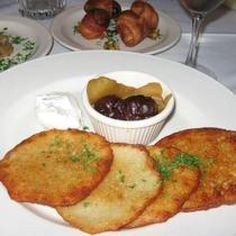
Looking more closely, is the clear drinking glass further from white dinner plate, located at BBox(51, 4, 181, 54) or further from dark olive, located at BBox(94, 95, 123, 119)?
dark olive, located at BBox(94, 95, 123, 119)

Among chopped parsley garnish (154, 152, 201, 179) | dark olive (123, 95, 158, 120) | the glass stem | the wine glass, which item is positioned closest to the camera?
chopped parsley garnish (154, 152, 201, 179)

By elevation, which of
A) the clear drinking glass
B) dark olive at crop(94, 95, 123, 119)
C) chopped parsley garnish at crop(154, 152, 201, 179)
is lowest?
the clear drinking glass

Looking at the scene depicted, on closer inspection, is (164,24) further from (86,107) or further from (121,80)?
(86,107)

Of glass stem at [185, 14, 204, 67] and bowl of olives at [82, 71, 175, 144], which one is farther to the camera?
glass stem at [185, 14, 204, 67]

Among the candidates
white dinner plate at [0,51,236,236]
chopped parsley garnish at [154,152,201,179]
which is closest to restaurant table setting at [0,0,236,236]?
white dinner plate at [0,51,236,236]

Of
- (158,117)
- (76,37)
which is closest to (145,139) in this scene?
(158,117)

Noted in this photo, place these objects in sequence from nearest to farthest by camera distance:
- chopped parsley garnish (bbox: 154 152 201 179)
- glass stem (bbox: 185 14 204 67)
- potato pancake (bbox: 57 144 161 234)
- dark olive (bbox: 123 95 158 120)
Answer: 1. potato pancake (bbox: 57 144 161 234)
2. chopped parsley garnish (bbox: 154 152 201 179)
3. dark olive (bbox: 123 95 158 120)
4. glass stem (bbox: 185 14 204 67)
